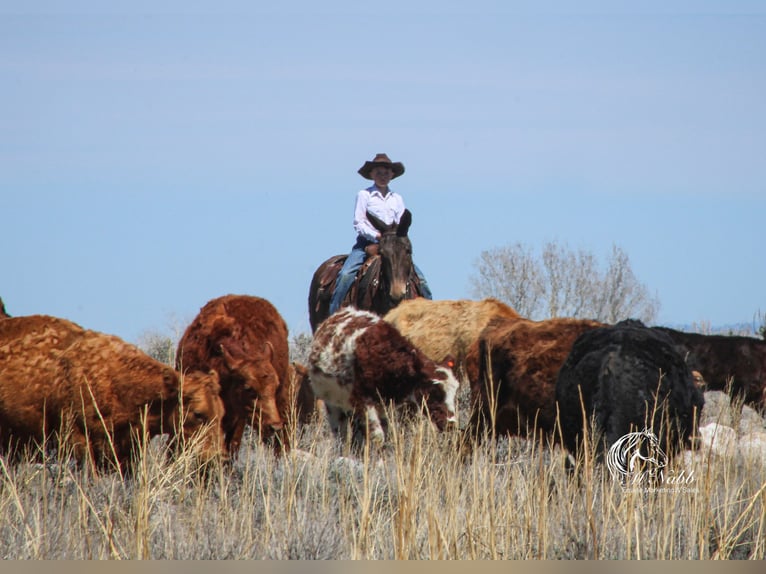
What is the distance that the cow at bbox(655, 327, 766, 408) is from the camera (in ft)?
44.2

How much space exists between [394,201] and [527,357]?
223 inches

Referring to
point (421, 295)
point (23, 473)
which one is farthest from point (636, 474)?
point (421, 295)

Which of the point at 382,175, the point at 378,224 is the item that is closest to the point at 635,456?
the point at 378,224

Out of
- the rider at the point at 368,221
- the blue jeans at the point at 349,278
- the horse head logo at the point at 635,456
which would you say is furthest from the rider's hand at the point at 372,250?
the horse head logo at the point at 635,456

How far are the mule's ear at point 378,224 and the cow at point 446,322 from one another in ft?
6.08

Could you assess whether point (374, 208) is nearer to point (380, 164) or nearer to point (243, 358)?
point (380, 164)

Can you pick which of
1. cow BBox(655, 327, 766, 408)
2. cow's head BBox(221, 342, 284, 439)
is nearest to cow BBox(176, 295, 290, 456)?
cow's head BBox(221, 342, 284, 439)

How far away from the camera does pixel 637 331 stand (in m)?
7.49

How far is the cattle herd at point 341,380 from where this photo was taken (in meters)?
7.13

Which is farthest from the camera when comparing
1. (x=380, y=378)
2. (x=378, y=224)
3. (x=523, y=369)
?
(x=378, y=224)

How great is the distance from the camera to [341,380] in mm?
10133

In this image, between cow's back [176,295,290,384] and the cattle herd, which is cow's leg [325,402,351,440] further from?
cow's back [176,295,290,384]

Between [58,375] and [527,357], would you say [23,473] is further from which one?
[527,357]

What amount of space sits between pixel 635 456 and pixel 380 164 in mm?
9166
